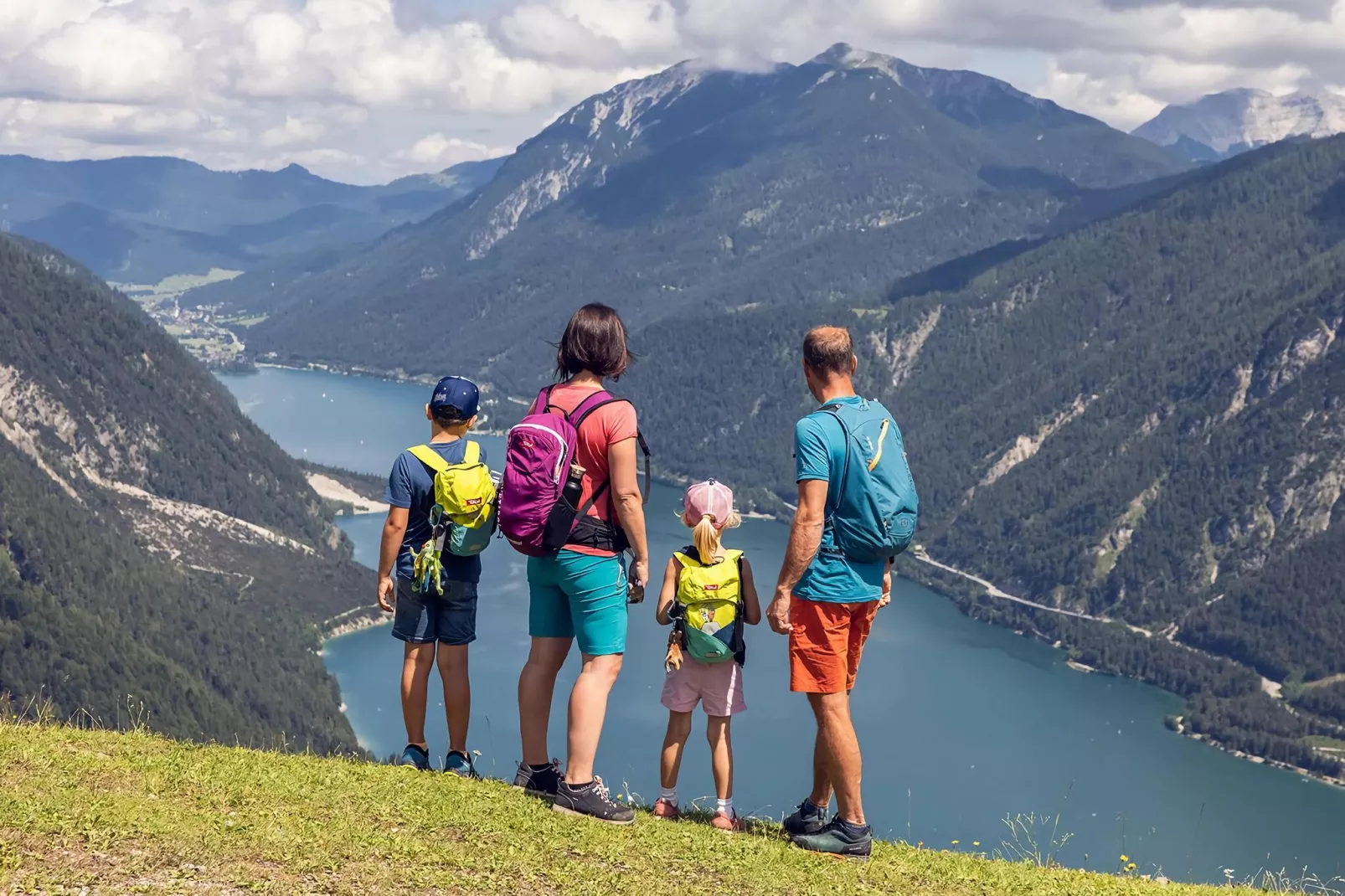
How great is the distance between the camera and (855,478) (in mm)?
12805

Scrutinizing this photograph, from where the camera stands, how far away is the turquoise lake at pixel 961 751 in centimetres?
11675

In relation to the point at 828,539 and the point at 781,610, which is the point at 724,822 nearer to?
the point at 781,610

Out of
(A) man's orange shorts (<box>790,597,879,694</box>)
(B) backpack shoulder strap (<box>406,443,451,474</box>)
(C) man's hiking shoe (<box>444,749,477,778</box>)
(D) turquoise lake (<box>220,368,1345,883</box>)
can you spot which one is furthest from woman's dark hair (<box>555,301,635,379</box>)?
(D) turquoise lake (<box>220,368,1345,883</box>)

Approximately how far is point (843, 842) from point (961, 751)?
136 metres

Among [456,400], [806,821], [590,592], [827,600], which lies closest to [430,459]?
[456,400]

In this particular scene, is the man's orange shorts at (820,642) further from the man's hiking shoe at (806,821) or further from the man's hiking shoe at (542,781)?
the man's hiking shoe at (542,781)

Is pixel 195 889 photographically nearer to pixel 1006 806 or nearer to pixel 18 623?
pixel 1006 806

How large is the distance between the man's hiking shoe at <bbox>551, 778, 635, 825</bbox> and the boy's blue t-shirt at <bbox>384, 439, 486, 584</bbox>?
2512 millimetres

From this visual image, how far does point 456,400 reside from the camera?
14.7 m

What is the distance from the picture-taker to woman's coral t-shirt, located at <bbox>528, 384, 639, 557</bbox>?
42.8 feet

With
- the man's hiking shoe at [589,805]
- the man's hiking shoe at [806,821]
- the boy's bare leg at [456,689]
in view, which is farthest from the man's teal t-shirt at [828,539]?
the boy's bare leg at [456,689]

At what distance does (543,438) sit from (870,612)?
3.43 metres

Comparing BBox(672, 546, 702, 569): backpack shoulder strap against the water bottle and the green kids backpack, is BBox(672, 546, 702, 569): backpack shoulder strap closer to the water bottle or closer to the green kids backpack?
the water bottle

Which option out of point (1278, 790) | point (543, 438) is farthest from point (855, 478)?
point (1278, 790)
